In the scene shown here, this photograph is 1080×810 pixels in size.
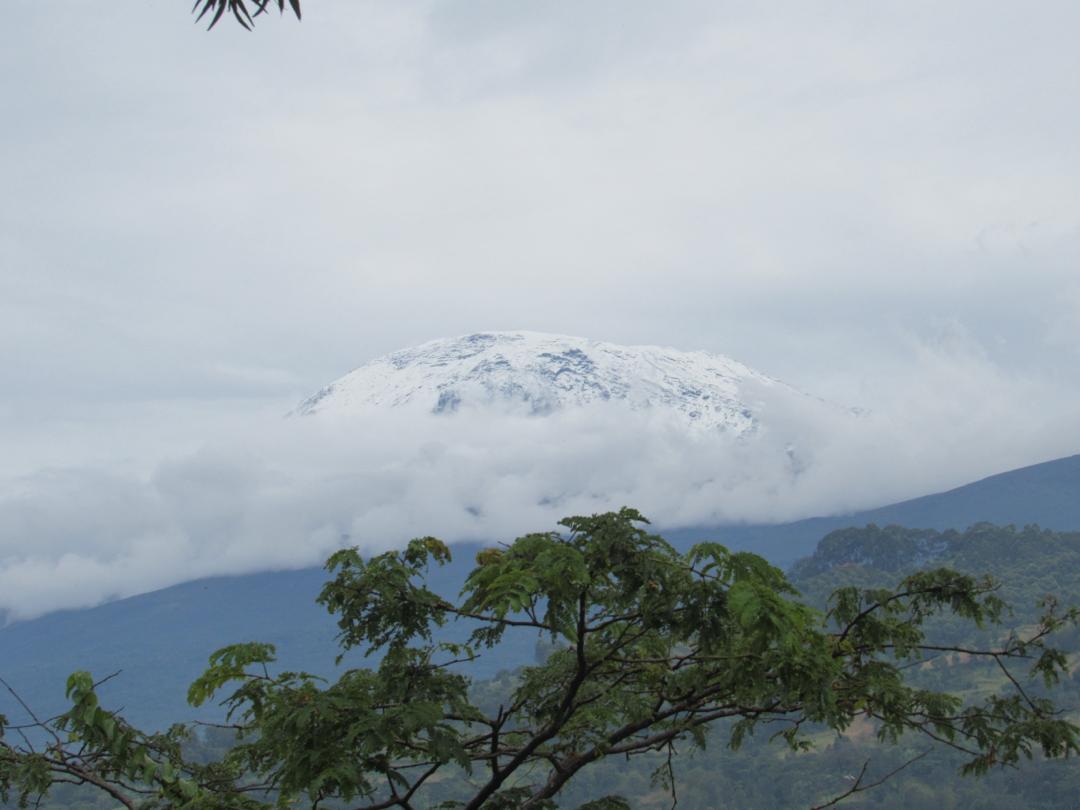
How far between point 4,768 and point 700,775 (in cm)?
10510

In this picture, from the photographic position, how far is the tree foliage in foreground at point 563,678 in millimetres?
5281

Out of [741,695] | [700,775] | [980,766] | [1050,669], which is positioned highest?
[741,695]

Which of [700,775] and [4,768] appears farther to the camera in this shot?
[700,775]

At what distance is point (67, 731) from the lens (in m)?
5.73

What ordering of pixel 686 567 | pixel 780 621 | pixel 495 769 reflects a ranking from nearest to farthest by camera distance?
pixel 780 621 < pixel 686 567 < pixel 495 769

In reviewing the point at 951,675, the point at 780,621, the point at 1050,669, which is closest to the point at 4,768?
the point at 780,621

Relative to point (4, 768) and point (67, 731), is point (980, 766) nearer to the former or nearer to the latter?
point (67, 731)

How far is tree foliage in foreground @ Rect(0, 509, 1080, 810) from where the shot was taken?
17.3ft

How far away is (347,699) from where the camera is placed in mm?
5793

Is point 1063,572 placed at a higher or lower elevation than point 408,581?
lower

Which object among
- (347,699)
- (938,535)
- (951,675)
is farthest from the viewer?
(938,535)

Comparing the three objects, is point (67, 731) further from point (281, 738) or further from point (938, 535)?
point (938, 535)

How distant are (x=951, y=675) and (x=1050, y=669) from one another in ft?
391

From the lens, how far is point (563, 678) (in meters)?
7.14
